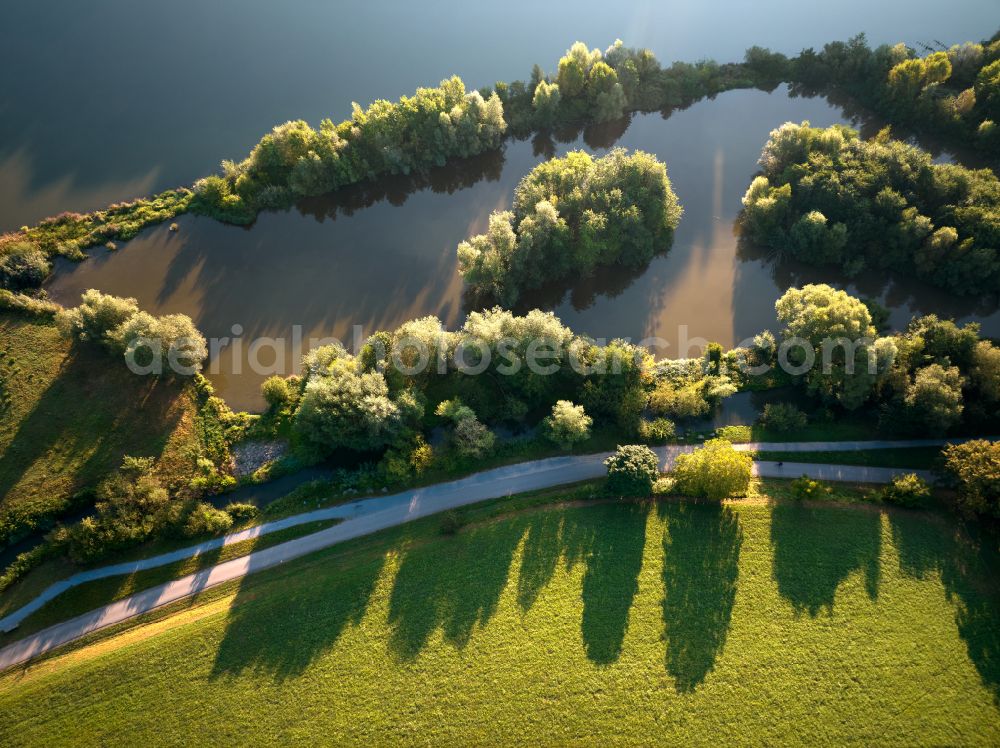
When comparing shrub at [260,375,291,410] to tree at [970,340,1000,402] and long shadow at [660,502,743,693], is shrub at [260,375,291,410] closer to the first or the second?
long shadow at [660,502,743,693]

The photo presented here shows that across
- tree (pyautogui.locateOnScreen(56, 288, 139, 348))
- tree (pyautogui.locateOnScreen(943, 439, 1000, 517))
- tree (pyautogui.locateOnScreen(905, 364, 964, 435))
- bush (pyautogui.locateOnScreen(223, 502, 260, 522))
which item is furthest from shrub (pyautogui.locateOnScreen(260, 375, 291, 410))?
tree (pyautogui.locateOnScreen(943, 439, 1000, 517))

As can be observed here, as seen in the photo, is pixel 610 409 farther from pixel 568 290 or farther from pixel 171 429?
pixel 171 429

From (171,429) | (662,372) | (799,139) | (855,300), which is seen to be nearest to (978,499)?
(855,300)

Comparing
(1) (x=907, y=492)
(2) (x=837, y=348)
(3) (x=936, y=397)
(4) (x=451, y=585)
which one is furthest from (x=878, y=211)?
(4) (x=451, y=585)

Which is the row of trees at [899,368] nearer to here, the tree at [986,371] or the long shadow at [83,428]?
the tree at [986,371]

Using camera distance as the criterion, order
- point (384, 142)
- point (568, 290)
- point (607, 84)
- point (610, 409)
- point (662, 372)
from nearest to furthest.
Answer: point (610, 409)
point (662, 372)
point (568, 290)
point (384, 142)
point (607, 84)

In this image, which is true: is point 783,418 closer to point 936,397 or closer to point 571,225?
point 936,397

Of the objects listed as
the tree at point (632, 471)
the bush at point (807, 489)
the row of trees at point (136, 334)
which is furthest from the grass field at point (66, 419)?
the bush at point (807, 489)
